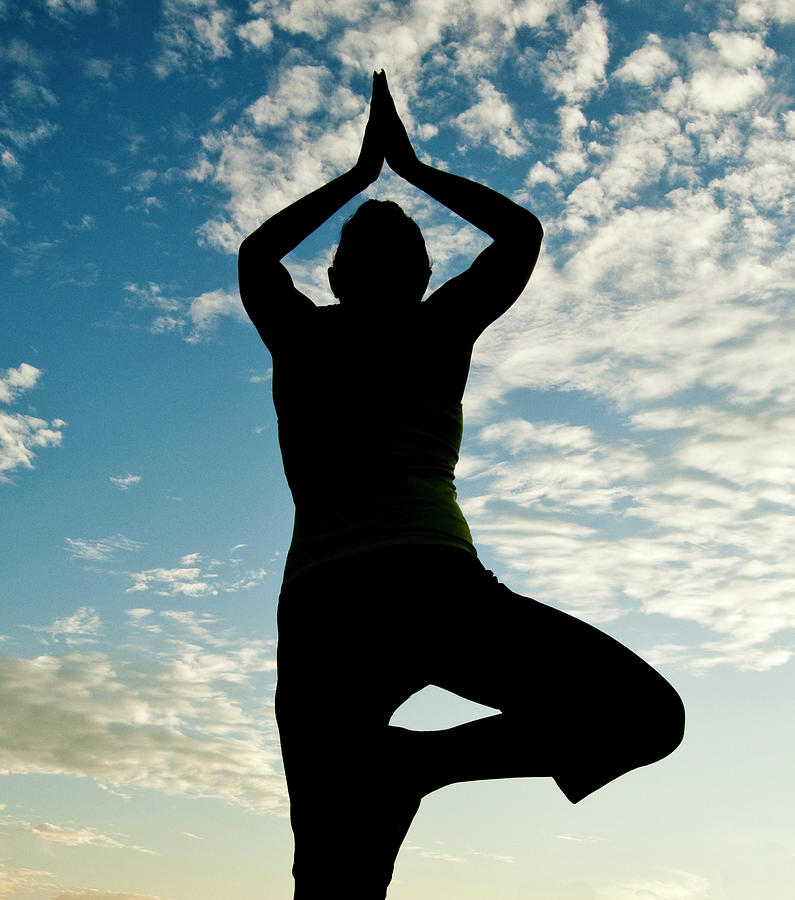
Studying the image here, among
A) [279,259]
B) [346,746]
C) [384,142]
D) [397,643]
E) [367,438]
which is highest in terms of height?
[384,142]

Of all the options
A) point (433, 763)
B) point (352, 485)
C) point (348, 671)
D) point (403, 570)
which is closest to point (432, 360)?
point (352, 485)

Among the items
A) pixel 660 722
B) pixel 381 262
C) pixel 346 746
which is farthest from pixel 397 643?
pixel 381 262

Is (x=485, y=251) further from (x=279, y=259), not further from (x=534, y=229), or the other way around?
(x=279, y=259)

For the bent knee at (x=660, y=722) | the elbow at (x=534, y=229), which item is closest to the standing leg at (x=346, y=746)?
the bent knee at (x=660, y=722)

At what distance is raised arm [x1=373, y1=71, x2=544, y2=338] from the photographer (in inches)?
101

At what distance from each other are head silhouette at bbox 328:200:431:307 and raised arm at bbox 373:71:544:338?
13cm

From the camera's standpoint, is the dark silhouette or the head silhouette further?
the head silhouette

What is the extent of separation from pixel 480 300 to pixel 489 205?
32cm

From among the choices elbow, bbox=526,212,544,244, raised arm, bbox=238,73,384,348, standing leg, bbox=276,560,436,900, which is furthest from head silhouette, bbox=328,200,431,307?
standing leg, bbox=276,560,436,900

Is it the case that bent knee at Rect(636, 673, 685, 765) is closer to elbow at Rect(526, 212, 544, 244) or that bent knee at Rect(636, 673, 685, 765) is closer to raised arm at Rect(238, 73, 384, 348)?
elbow at Rect(526, 212, 544, 244)

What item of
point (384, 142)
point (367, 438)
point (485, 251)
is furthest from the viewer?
point (384, 142)

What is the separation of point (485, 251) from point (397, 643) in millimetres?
1130

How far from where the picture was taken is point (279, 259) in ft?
8.72

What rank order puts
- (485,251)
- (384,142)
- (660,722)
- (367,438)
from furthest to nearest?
(384,142)
(485,251)
(367,438)
(660,722)
